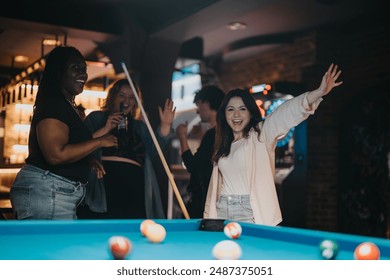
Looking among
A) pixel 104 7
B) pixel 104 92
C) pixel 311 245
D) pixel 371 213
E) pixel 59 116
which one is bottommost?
pixel 371 213

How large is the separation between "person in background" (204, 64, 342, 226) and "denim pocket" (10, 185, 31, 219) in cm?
94

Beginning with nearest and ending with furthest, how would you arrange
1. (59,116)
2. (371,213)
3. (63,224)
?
(63,224)
(59,116)
(371,213)

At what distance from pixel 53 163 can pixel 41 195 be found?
162mm

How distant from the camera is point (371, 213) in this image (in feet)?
16.3

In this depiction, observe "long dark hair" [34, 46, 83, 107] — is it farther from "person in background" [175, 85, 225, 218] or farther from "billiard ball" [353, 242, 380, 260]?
"billiard ball" [353, 242, 380, 260]

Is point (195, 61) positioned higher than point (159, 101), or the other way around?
point (195, 61)

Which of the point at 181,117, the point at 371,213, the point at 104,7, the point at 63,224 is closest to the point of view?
the point at 63,224

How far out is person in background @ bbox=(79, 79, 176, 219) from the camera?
3303mm

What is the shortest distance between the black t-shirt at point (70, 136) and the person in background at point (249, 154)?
2.37ft

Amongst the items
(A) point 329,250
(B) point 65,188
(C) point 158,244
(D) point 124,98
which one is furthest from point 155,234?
(D) point 124,98

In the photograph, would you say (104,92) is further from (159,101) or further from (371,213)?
(371,213)

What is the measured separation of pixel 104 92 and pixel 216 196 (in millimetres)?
2162

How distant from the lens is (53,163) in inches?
97.9
